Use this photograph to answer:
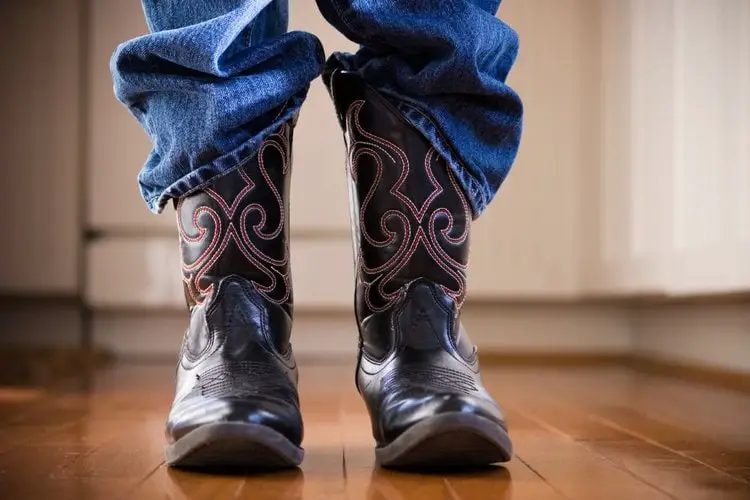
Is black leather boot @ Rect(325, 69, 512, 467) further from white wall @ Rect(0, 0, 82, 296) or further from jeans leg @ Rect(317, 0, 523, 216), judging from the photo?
white wall @ Rect(0, 0, 82, 296)

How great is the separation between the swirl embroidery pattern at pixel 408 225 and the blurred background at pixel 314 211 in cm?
116

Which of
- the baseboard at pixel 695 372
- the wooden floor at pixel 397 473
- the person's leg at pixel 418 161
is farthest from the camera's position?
the baseboard at pixel 695 372

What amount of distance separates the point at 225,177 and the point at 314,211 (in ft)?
3.97

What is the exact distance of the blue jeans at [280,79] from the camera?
0.63 meters

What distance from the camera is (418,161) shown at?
68 centimetres

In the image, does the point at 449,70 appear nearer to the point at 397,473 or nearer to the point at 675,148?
the point at 397,473

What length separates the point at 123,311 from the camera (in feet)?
6.23

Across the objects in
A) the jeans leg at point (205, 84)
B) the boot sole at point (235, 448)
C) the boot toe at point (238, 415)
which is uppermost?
the jeans leg at point (205, 84)

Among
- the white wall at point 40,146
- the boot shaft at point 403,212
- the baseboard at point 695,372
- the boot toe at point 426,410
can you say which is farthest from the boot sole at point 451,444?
the white wall at point 40,146

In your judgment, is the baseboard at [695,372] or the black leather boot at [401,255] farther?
the baseboard at [695,372]

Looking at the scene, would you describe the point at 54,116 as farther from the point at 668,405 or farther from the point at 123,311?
the point at 668,405

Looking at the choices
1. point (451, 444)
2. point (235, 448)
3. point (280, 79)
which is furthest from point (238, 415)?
point (280, 79)

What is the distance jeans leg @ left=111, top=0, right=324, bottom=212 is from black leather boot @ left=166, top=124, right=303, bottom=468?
18 mm

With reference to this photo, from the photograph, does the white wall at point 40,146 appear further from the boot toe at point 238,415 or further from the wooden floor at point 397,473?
the boot toe at point 238,415
